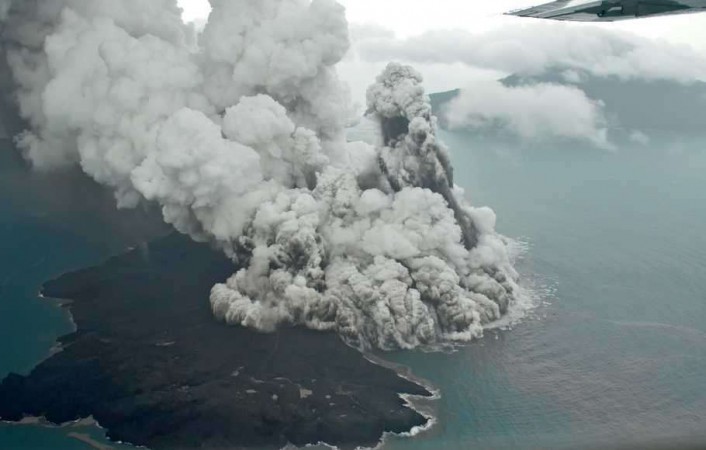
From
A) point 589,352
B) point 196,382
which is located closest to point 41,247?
point 196,382

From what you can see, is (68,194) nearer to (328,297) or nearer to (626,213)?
(328,297)

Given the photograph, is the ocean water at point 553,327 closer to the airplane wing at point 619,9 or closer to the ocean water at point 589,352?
the ocean water at point 589,352

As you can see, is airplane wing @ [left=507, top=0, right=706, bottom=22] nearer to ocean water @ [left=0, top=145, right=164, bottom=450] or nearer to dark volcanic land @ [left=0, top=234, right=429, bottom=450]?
dark volcanic land @ [left=0, top=234, right=429, bottom=450]

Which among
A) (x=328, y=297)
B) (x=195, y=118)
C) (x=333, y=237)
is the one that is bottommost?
(x=328, y=297)

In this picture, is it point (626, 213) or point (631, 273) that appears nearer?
point (631, 273)

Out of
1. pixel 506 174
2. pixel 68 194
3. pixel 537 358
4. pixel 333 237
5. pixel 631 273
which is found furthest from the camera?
pixel 506 174

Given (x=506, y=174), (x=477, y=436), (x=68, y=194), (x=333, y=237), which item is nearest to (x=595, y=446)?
(x=477, y=436)
